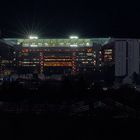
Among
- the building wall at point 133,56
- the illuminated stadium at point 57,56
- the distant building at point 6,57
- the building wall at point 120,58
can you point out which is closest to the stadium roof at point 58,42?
the illuminated stadium at point 57,56

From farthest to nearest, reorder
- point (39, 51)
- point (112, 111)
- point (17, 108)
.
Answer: point (39, 51) → point (17, 108) → point (112, 111)

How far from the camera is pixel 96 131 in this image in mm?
9570

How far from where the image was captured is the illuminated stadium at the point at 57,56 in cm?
6306

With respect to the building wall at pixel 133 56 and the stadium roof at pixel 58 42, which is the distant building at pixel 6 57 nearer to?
the stadium roof at pixel 58 42

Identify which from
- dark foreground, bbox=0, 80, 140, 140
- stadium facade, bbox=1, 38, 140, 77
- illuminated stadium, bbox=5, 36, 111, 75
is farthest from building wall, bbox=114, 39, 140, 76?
dark foreground, bbox=0, 80, 140, 140

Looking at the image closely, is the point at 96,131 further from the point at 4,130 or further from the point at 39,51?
the point at 39,51

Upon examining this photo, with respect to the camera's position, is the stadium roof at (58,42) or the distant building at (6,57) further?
the stadium roof at (58,42)

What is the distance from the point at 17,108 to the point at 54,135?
4.32 m

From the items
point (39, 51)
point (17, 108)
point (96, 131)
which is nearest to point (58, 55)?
point (39, 51)

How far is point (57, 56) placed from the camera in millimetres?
64125

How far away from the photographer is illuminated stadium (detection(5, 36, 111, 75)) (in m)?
63.1

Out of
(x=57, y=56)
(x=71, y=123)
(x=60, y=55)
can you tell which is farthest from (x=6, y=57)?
(x=71, y=123)

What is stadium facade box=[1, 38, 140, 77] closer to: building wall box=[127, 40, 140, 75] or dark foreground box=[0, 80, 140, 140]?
building wall box=[127, 40, 140, 75]

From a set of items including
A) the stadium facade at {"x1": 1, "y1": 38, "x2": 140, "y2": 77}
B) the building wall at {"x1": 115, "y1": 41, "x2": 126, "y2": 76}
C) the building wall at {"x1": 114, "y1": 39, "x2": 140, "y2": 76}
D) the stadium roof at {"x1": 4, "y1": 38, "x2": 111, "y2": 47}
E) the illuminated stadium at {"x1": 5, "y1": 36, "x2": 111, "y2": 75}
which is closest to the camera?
the building wall at {"x1": 115, "y1": 41, "x2": 126, "y2": 76}
